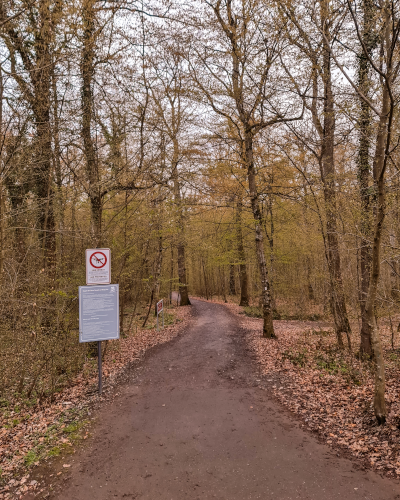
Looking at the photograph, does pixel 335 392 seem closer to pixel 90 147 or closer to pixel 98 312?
pixel 98 312

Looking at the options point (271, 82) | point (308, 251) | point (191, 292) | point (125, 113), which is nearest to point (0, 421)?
point (125, 113)

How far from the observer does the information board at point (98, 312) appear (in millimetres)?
6090

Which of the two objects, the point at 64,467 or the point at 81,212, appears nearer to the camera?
the point at 64,467

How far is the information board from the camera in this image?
20.0 feet

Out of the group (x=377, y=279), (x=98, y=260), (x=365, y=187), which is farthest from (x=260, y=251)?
(x=377, y=279)

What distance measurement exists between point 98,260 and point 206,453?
156 inches

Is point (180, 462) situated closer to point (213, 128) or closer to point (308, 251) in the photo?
point (213, 128)

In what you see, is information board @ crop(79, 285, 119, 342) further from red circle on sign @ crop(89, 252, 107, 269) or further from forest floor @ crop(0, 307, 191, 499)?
forest floor @ crop(0, 307, 191, 499)

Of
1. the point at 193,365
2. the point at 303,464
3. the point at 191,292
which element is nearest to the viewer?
the point at 303,464

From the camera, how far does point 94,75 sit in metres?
8.55

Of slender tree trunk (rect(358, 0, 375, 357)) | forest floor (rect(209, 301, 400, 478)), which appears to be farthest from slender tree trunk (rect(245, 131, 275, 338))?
slender tree trunk (rect(358, 0, 375, 357))

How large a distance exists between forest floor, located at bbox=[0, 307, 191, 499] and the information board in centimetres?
127

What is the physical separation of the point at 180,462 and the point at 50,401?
11.3 feet

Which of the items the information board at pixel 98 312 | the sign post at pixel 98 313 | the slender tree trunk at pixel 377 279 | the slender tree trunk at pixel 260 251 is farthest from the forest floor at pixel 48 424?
the slender tree trunk at pixel 260 251
